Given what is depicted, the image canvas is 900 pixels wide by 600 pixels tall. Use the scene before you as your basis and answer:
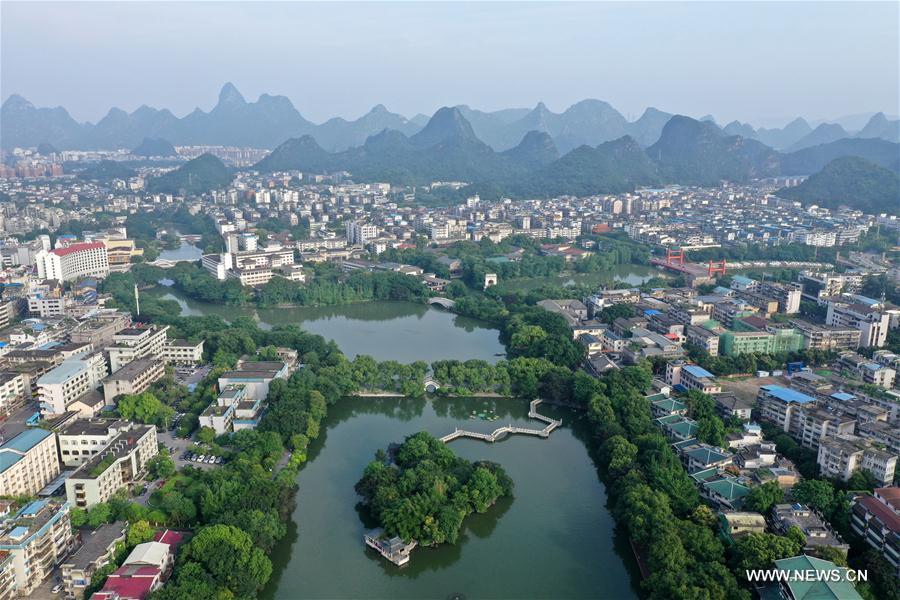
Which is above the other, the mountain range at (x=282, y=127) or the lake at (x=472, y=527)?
the mountain range at (x=282, y=127)

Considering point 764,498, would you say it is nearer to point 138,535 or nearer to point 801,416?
point 801,416

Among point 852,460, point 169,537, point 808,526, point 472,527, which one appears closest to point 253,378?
point 169,537

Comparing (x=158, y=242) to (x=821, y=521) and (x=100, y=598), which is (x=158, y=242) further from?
(x=821, y=521)

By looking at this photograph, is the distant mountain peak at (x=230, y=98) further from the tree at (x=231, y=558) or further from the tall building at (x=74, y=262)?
the tree at (x=231, y=558)

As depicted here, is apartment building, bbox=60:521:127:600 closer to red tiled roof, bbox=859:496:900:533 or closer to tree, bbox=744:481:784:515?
tree, bbox=744:481:784:515

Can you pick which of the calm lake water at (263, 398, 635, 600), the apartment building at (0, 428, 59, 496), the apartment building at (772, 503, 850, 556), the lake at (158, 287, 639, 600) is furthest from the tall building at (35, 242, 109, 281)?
the apartment building at (772, 503, 850, 556)

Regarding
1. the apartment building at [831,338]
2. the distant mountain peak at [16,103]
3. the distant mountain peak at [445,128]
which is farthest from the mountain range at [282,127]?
the apartment building at [831,338]
